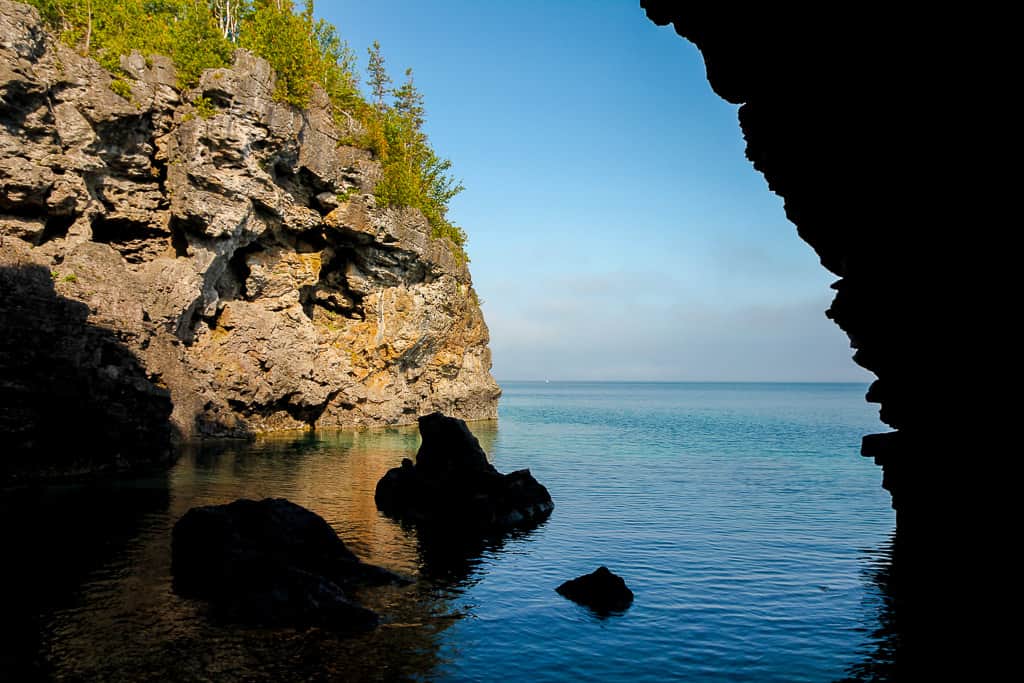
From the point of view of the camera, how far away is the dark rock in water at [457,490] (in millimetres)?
29391

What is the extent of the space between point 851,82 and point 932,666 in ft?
40.6

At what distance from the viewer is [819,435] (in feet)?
252

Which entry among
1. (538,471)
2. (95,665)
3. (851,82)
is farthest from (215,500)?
(851,82)

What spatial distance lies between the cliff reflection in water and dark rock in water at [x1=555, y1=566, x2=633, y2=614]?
3377mm

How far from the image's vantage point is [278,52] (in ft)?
201

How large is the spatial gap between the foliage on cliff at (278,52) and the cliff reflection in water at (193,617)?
3646cm

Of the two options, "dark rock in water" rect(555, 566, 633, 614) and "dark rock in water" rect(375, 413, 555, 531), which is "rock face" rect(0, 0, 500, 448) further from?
"dark rock in water" rect(555, 566, 633, 614)

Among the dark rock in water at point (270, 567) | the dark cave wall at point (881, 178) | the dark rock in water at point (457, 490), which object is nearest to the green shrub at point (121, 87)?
the dark rock in water at point (457, 490)

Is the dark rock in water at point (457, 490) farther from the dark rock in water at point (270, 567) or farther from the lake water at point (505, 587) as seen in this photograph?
the dark rock in water at point (270, 567)

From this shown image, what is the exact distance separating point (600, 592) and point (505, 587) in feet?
9.90

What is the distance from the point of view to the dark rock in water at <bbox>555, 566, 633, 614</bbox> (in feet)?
60.4

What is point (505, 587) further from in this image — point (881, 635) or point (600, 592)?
point (881, 635)

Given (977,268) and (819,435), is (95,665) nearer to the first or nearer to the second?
(977,268)

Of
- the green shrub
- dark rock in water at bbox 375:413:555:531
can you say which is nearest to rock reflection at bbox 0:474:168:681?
dark rock in water at bbox 375:413:555:531
